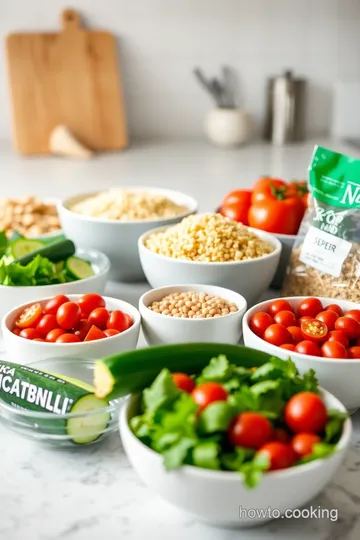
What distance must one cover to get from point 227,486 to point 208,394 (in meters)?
0.11

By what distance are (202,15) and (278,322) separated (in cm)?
216

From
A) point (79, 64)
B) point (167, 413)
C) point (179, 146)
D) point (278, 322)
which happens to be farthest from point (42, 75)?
point (167, 413)

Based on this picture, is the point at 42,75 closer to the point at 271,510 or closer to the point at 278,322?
the point at 278,322

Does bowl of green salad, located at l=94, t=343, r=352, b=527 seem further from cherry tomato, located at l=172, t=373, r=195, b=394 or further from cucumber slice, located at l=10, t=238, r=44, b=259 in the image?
cucumber slice, located at l=10, t=238, r=44, b=259

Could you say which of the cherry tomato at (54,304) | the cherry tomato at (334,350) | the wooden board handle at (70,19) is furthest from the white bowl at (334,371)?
the wooden board handle at (70,19)

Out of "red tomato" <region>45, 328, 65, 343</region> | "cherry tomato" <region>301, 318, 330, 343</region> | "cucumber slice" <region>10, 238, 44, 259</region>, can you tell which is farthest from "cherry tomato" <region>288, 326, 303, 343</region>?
"cucumber slice" <region>10, 238, 44, 259</region>

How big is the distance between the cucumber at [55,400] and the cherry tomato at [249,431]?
0.21m

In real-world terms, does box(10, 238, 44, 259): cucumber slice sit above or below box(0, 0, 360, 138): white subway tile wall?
below

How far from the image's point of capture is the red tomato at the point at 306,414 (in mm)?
775

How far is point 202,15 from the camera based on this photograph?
2.93 meters

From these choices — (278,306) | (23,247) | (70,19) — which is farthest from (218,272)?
(70,19)

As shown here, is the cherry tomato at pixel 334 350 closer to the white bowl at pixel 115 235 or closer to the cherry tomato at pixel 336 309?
the cherry tomato at pixel 336 309

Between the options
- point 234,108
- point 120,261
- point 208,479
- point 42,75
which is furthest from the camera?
point 234,108

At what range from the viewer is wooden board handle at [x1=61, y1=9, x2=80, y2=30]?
2.83 m
